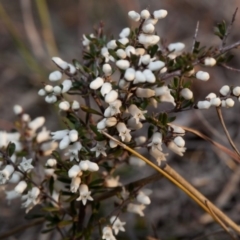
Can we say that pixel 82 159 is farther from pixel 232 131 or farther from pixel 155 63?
pixel 232 131

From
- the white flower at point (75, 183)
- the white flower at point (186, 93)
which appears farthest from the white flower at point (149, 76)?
the white flower at point (75, 183)

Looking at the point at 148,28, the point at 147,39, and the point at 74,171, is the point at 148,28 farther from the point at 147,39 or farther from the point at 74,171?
the point at 74,171

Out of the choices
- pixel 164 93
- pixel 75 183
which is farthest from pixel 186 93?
pixel 75 183

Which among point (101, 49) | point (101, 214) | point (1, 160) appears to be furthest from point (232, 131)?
point (1, 160)

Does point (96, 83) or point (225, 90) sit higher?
point (96, 83)

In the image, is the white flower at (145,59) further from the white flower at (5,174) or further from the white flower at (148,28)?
the white flower at (5,174)

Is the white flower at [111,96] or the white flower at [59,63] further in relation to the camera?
the white flower at [59,63]

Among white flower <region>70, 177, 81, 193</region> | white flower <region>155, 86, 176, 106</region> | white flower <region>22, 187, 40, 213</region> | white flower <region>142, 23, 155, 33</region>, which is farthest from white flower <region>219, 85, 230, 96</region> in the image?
white flower <region>22, 187, 40, 213</region>
